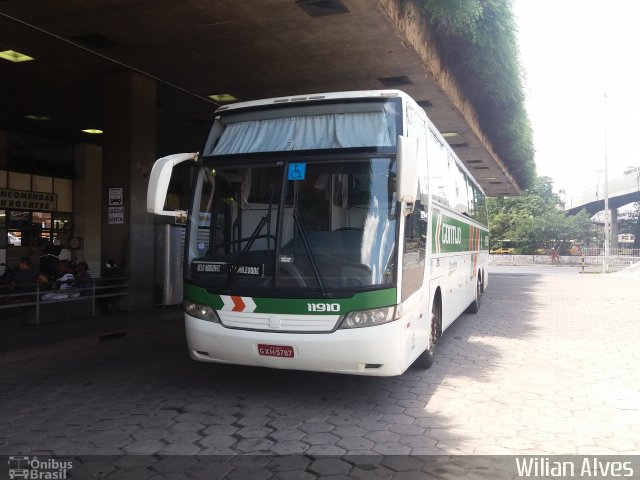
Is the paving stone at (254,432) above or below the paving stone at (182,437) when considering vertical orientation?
below

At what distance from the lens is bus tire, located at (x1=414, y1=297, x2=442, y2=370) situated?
724 centimetres

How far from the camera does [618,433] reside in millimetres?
4867

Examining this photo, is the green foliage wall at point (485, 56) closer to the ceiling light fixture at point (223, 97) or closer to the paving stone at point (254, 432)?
the ceiling light fixture at point (223, 97)

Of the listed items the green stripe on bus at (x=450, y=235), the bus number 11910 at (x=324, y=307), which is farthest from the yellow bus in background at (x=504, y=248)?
the bus number 11910 at (x=324, y=307)

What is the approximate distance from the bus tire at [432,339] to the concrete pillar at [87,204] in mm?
15929

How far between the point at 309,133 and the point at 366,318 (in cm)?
212

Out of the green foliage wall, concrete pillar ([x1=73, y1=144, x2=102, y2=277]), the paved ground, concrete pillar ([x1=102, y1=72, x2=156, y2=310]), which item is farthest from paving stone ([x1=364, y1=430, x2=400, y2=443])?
concrete pillar ([x1=73, y1=144, x2=102, y2=277])

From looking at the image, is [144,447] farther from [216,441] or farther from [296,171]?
[296,171]

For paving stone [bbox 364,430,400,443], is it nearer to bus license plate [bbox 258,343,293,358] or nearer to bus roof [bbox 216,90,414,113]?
bus license plate [bbox 258,343,293,358]

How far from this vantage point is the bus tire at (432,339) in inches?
285

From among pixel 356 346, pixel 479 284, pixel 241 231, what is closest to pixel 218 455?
pixel 356 346

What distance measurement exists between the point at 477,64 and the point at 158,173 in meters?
9.58

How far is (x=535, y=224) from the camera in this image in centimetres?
4922

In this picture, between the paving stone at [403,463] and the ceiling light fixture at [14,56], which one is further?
the ceiling light fixture at [14,56]
